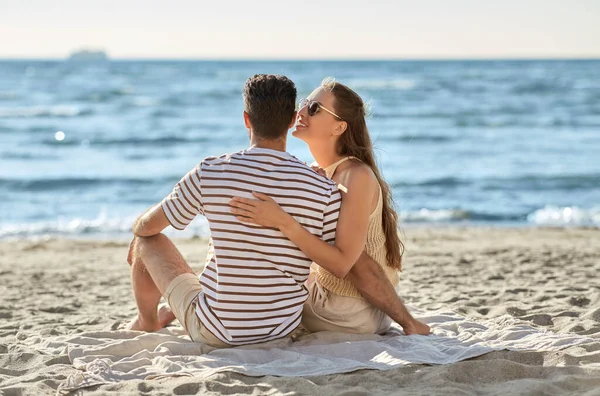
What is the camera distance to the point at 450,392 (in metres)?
3.48

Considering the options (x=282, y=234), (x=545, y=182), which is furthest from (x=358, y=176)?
(x=545, y=182)

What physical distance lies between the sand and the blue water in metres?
1.40

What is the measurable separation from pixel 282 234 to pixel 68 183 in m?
11.6

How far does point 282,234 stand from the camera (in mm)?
3850

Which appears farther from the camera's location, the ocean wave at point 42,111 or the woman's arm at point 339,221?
the ocean wave at point 42,111

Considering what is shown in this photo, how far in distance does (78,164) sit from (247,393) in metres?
14.7

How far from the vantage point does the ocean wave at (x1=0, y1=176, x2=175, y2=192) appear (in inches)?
559

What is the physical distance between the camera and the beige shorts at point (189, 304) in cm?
419

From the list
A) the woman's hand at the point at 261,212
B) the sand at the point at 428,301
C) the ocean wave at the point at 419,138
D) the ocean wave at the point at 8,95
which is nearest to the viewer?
the sand at the point at 428,301

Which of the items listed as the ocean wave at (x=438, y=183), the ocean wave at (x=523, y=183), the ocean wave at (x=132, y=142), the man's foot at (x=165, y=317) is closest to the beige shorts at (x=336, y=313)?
the man's foot at (x=165, y=317)

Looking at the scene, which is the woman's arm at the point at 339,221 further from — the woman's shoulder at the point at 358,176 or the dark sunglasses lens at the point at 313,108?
the dark sunglasses lens at the point at 313,108

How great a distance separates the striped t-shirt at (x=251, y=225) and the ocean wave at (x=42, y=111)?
82.2 feet

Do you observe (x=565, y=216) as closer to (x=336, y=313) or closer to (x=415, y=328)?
(x=415, y=328)

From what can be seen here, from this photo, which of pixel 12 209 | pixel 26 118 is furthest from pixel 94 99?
pixel 12 209
